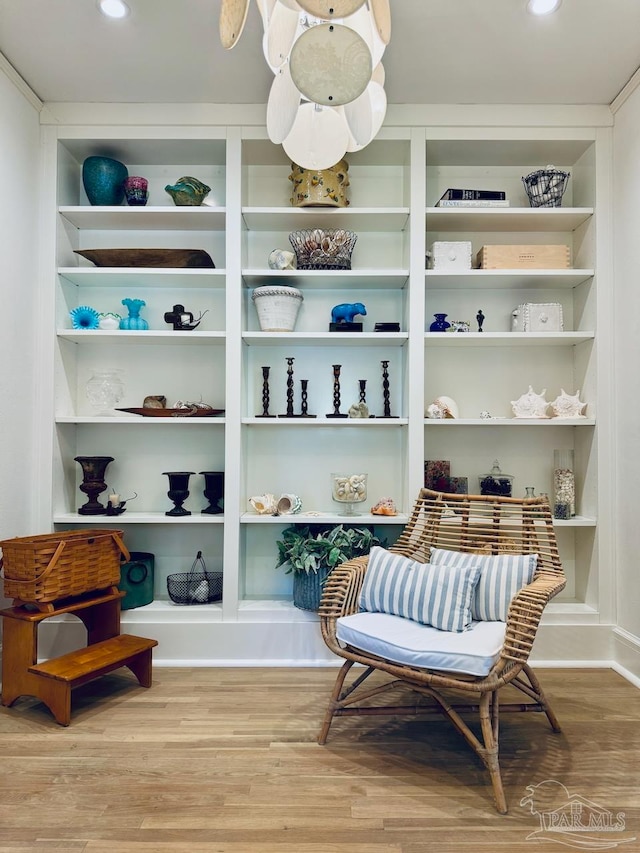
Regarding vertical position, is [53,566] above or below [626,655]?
above

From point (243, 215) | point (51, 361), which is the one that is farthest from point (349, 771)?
point (243, 215)

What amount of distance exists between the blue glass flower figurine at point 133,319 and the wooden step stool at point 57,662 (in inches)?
55.9

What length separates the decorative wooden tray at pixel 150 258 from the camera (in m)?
3.06

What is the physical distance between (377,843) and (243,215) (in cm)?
280

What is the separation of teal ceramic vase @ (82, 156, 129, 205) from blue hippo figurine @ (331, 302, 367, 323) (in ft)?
4.49

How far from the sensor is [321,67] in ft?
4.65

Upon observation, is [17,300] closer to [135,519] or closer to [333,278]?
[135,519]

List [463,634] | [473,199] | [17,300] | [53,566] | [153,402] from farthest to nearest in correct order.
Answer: [153,402]
[473,199]
[17,300]
[53,566]
[463,634]

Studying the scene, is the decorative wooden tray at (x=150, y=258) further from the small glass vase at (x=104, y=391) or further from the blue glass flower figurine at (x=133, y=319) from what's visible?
the small glass vase at (x=104, y=391)

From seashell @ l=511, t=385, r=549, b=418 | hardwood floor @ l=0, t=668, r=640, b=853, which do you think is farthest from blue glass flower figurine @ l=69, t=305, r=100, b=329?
seashell @ l=511, t=385, r=549, b=418

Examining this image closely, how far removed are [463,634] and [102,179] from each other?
288 centimetres

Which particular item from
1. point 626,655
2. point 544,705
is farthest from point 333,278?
point 626,655

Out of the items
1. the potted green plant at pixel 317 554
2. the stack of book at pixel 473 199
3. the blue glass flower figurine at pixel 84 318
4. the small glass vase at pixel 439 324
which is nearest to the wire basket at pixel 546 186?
the stack of book at pixel 473 199

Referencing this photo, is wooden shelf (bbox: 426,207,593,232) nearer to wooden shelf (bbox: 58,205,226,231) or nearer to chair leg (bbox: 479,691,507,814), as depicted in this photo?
wooden shelf (bbox: 58,205,226,231)
